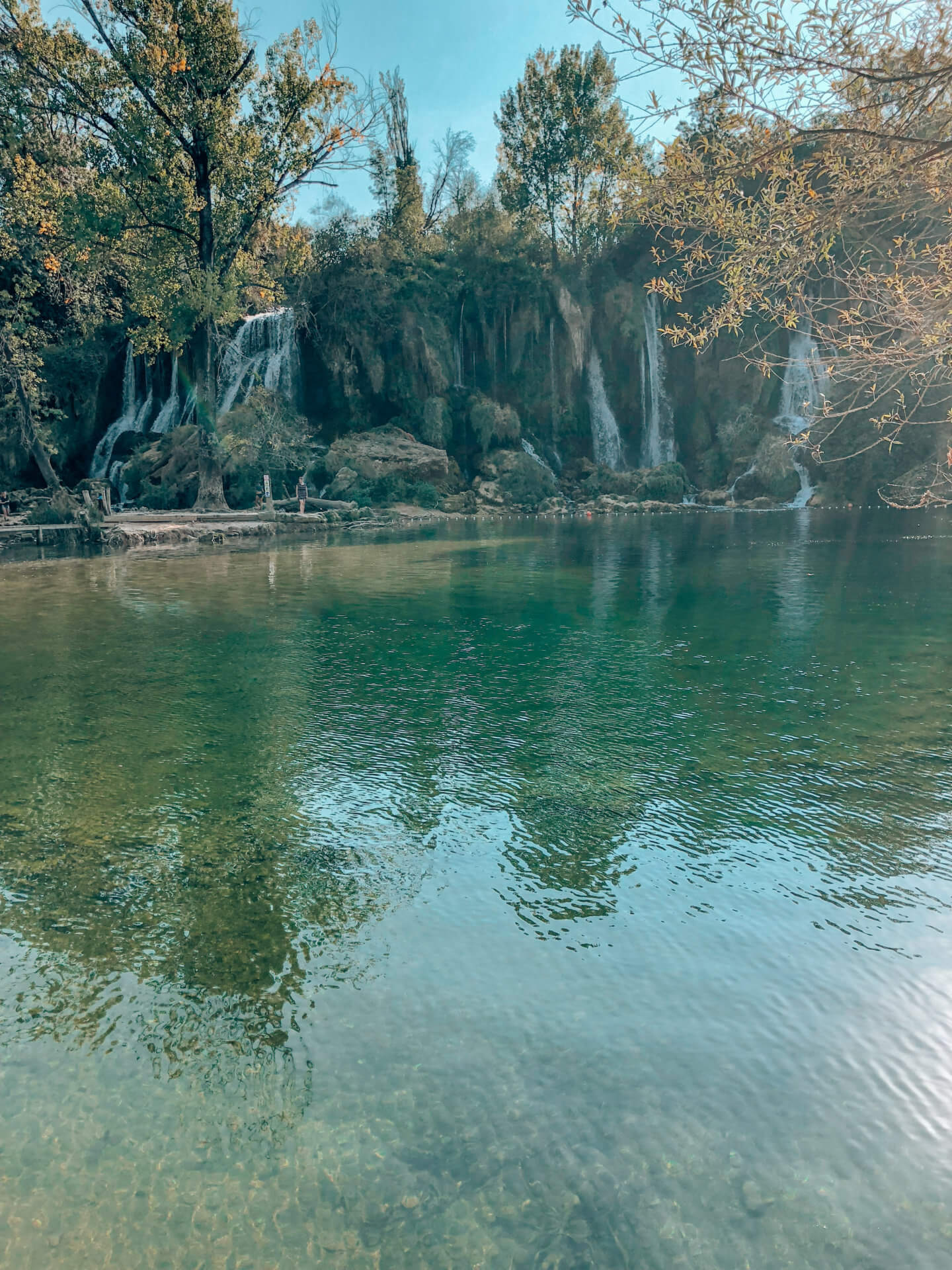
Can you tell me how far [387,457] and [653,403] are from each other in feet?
61.2

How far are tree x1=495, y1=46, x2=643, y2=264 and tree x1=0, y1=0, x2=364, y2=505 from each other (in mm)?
27553

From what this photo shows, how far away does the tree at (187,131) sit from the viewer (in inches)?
1111

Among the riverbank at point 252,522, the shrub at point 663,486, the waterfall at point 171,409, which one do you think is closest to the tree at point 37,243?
the waterfall at point 171,409

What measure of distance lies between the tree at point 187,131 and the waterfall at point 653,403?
25232 mm

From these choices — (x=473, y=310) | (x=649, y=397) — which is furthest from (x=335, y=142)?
(x=649, y=397)

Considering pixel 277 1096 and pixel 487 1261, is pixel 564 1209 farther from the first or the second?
pixel 277 1096

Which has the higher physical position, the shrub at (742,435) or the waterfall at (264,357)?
the waterfall at (264,357)

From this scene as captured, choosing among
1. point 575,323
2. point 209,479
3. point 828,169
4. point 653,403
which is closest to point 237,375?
point 209,479

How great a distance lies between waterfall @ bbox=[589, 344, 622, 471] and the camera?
51.3 metres

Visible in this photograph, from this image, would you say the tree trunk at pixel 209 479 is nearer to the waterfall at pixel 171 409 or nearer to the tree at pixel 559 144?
the waterfall at pixel 171 409

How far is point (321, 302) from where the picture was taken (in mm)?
44281

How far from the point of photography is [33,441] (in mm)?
32625

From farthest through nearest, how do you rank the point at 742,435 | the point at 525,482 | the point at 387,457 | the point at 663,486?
the point at 742,435
the point at 663,486
the point at 525,482
the point at 387,457

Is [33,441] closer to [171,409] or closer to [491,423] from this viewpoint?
[171,409]
